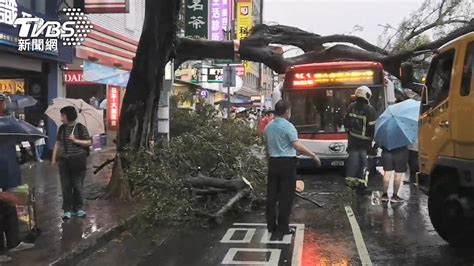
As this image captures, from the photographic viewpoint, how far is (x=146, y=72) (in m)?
10.7

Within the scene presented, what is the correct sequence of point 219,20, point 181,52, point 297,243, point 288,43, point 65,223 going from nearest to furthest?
point 297,243 < point 65,223 < point 181,52 < point 288,43 < point 219,20

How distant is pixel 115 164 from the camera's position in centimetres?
1047

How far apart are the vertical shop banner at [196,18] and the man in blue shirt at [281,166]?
13.0 metres

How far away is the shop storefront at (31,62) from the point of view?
13930mm

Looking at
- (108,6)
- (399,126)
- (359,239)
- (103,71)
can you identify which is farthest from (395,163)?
(103,71)

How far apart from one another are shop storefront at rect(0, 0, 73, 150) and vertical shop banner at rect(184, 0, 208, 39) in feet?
15.3

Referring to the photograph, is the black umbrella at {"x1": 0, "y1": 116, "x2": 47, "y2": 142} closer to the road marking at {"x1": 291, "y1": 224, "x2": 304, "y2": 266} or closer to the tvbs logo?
the road marking at {"x1": 291, "y1": 224, "x2": 304, "y2": 266}

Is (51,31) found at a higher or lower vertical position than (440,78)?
higher

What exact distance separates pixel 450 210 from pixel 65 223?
4998mm

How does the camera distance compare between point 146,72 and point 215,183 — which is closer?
point 215,183

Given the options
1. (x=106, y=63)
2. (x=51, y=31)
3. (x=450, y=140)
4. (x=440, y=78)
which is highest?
(x=51, y=31)

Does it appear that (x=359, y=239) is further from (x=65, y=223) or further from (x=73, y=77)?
(x=73, y=77)

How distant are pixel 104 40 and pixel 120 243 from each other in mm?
13912

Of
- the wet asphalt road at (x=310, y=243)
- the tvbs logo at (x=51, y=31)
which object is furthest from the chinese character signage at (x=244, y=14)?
the wet asphalt road at (x=310, y=243)
